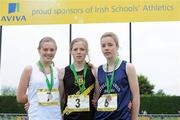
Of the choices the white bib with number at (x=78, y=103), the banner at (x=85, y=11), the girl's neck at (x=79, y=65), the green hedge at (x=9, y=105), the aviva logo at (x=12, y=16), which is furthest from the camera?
the green hedge at (x=9, y=105)

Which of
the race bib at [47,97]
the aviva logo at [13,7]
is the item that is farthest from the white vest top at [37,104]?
the aviva logo at [13,7]

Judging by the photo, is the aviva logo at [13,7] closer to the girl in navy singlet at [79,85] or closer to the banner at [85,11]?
the banner at [85,11]

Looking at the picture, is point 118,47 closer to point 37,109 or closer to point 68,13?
point 37,109

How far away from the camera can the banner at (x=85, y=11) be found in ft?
30.2

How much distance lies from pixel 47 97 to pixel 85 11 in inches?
252

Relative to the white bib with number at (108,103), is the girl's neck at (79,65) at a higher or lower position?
higher

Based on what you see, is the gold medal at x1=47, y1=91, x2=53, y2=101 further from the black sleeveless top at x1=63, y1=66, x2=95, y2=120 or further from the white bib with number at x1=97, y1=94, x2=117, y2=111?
the white bib with number at x1=97, y1=94, x2=117, y2=111

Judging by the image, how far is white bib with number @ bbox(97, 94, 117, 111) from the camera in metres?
3.13

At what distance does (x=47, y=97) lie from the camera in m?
3.16

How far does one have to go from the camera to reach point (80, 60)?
3.34 m

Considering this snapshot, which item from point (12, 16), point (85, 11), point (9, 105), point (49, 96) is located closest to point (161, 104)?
point (9, 105)

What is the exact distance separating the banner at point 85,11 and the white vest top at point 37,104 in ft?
20.3

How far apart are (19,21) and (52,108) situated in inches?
266

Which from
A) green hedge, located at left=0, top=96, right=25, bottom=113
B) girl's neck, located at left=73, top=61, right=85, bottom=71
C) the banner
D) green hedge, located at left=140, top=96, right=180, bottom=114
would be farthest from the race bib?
green hedge, located at left=0, top=96, right=25, bottom=113
